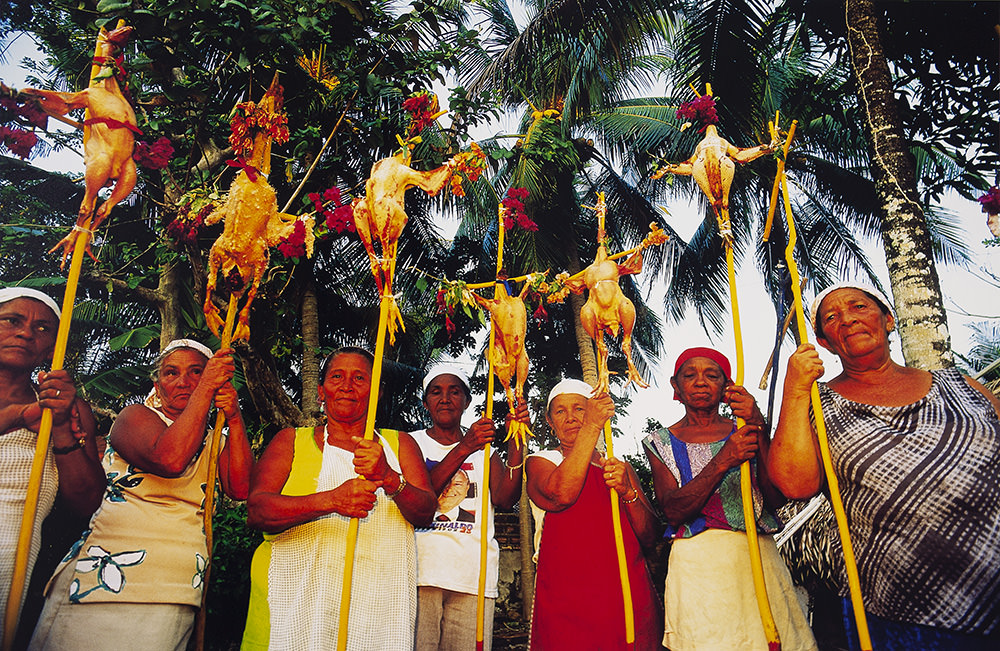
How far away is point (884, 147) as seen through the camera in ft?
12.3

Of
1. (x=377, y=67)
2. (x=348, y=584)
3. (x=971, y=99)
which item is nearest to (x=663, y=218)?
(x=971, y=99)

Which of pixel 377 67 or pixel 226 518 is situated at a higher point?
pixel 377 67

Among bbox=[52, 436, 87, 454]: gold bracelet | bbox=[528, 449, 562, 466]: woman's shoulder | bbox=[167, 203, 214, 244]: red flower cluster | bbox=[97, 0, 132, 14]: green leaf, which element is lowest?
bbox=[52, 436, 87, 454]: gold bracelet

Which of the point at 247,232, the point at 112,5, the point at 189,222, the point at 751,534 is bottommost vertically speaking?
the point at 751,534

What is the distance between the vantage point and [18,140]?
2562 millimetres

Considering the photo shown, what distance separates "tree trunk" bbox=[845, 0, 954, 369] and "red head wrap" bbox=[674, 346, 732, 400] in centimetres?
110

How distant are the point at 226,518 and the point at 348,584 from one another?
4.69 metres

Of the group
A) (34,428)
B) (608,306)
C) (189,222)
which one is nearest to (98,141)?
(189,222)

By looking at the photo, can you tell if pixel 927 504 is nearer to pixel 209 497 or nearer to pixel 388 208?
pixel 388 208

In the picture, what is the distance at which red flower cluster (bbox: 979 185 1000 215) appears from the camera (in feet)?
9.36

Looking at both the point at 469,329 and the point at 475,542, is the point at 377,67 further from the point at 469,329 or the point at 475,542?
the point at 469,329

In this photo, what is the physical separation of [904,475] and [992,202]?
1427mm

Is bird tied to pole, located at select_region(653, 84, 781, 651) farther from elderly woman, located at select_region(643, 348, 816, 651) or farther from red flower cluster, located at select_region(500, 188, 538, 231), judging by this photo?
red flower cluster, located at select_region(500, 188, 538, 231)

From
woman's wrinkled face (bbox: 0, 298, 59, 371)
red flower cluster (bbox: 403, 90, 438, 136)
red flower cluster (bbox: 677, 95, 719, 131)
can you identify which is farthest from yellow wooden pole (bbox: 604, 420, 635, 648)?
woman's wrinkled face (bbox: 0, 298, 59, 371)
